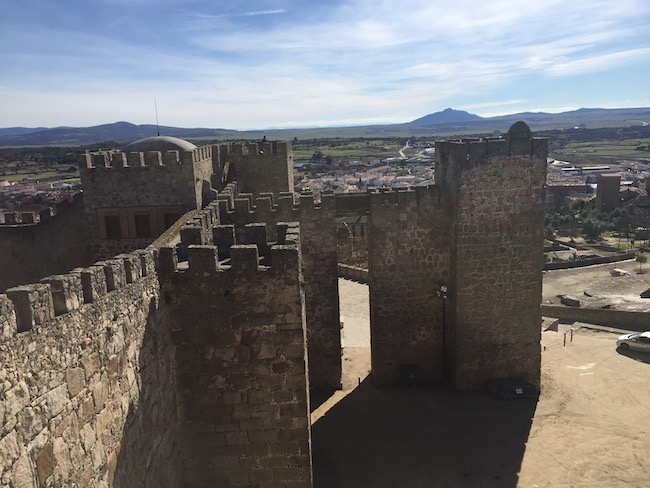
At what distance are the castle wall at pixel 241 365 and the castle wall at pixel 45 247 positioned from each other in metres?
8.88

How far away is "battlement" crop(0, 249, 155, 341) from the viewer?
437cm

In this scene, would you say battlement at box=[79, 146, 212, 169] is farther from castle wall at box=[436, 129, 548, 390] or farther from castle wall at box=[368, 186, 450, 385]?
castle wall at box=[436, 129, 548, 390]

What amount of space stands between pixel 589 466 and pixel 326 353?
22.8 feet

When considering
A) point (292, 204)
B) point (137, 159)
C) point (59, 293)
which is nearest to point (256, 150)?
point (292, 204)

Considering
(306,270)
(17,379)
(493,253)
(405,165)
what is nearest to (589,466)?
(493,253)

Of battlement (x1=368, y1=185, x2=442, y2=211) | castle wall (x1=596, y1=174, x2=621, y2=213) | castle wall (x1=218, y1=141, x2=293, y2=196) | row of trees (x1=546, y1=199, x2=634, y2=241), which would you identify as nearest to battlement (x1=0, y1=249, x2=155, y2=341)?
battlement (x1=368, y1=185, x2=442, y2=211)

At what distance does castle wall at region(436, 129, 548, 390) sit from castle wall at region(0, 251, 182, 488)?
29.9 feet

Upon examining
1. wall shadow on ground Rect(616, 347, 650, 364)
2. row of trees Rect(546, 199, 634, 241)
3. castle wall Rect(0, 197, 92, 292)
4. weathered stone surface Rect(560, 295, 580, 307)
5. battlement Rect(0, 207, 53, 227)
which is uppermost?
battlement Rect(0, 207, 53, 227)

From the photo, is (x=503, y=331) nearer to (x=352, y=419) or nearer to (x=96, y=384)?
(x=352, y=419)

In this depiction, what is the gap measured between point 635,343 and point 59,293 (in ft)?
62.3

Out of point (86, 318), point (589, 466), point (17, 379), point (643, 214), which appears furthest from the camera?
point (643, 214)

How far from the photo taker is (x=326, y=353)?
1529 cm

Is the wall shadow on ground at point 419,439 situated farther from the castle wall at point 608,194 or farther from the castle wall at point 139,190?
the castle wall at point 608,194

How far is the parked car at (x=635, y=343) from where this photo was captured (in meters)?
18.3
